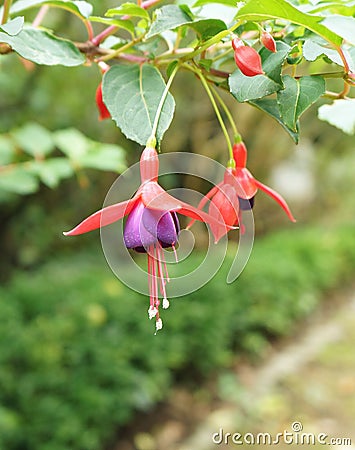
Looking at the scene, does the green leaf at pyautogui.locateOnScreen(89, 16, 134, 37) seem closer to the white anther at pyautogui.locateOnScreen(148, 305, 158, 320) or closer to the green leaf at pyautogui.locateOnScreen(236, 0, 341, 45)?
the green leaf at pyautogui.locateOnScreen(236, 0, 341, 45)

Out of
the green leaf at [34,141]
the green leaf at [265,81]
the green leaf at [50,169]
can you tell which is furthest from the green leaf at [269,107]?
the green leaf at [34,141]

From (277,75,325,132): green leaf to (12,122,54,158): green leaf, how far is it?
1.04 meters

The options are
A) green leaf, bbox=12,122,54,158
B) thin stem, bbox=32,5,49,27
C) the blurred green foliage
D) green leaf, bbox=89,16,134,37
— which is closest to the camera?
green leaf, bbox=89,16,134,37

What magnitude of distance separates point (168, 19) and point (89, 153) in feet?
3.27

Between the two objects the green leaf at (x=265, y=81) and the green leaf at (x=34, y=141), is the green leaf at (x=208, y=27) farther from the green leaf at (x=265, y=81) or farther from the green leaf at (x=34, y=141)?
the green leaf at (x=34, y=141)

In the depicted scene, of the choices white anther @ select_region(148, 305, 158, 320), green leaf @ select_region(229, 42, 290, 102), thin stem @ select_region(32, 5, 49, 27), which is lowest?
white anther @ select_region(148, 305, 158, 320)

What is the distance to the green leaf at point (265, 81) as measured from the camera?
41 centimetres

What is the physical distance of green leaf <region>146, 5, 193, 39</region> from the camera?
1.41 ft

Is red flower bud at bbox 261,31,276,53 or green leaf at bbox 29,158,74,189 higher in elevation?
green leaf at bbox 29,158,74,189

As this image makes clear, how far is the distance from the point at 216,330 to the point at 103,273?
0.62m

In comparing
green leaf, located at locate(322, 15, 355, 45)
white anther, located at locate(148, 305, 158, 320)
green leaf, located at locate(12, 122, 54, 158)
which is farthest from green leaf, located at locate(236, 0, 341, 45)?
green leaf, located at locate(12, 122, 54, 158)

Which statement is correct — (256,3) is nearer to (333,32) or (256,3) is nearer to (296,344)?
(333,32)

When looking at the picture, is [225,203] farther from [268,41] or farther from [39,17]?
[39,17]

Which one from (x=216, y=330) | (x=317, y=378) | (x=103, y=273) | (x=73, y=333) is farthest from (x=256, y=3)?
(x=317, y=378)
